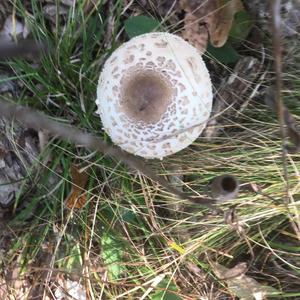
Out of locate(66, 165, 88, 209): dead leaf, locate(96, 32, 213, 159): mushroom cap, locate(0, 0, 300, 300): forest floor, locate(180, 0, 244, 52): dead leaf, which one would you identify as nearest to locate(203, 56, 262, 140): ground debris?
locate(0, 0, 300, 300): forest floor

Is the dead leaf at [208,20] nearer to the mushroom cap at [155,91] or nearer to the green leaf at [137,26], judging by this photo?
the green leaf at [137,26]

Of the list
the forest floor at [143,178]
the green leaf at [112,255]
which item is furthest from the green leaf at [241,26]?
the green leaf at [112,255]

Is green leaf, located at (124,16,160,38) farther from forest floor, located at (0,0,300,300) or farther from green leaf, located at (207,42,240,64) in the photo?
green leaf, located at (207,42,240,64)

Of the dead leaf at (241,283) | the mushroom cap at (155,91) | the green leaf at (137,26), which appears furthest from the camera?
the dead leaf at (241,283)

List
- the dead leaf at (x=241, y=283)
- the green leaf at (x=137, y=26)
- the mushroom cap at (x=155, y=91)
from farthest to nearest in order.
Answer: the dead leaf at (x=241, y=283), the green leaf at (x=137, y=26), the mushroom cap at (x=155, y=91)

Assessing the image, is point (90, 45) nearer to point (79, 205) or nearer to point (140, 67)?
point (140, 67)

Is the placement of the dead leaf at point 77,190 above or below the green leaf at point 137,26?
below

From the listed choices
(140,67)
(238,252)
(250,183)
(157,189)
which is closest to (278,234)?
(238,252)

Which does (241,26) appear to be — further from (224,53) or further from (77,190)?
(77,190)
